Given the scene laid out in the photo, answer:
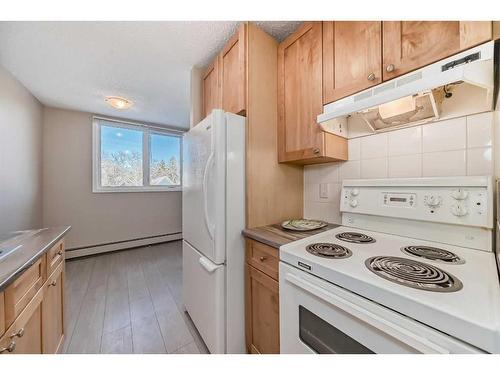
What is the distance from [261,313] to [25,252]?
121 centimetres

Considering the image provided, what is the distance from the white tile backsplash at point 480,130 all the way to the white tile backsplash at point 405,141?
0.18 m

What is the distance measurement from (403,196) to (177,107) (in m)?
2.95

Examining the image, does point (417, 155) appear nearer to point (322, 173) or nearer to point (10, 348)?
point (322, 173)

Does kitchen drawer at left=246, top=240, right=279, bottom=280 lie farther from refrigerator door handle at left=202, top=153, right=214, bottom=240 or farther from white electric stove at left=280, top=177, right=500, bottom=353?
refrigerator door handle at left=202, top=153, right=214, bottom=240

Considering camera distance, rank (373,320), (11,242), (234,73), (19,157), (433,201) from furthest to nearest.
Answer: (19,157) < (234,73) < (11,242) < (433,201) < (373,320)

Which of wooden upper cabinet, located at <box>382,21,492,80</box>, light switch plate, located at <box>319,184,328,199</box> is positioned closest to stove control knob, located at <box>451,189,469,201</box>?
wooden upper cabinet, located at <box>382,21,492,80</box>

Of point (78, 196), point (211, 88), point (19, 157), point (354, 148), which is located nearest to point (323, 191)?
point (354, 148)

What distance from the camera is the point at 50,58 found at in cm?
172

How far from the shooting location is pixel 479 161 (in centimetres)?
88

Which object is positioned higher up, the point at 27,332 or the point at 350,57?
the point at 350,57

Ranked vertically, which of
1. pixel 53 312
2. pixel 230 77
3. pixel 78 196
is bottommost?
pixel 53 312

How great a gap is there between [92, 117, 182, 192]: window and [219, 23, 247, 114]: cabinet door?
260cm

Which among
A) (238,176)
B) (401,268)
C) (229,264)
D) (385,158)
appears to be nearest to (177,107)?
(238,176)
